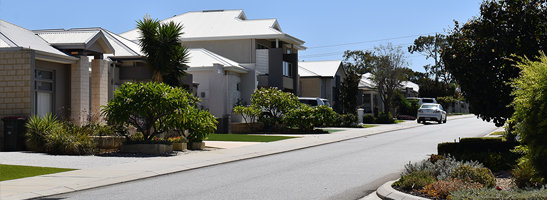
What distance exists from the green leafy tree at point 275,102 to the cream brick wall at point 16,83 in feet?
47.7

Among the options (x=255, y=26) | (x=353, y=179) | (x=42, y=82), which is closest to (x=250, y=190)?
(x=353, y=179)

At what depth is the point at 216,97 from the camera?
30719mm

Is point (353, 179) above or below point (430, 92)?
below

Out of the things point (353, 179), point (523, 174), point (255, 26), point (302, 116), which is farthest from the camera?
point (255, 26)

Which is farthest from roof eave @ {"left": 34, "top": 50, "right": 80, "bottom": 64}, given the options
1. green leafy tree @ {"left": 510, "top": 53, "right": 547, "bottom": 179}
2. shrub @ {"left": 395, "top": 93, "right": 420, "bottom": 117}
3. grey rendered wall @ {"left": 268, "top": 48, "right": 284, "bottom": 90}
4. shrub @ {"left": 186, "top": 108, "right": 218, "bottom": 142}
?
shrub @ {"left": 395, "top": 93, "right": 420, "bottom": 117}

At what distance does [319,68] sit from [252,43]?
16.7m

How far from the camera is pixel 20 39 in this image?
1898 centimetres

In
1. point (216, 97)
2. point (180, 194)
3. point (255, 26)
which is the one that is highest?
point (255, 26)

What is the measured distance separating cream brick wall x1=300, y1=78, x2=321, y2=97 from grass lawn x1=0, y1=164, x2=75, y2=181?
39937mm

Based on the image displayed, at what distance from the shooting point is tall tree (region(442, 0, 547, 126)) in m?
13.7

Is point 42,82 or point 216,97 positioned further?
point 216,97

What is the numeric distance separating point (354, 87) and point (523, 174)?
1461 inches

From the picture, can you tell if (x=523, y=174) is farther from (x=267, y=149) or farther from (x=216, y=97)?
(x=216, y=97)

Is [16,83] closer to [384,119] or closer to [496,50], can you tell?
[496,50]
